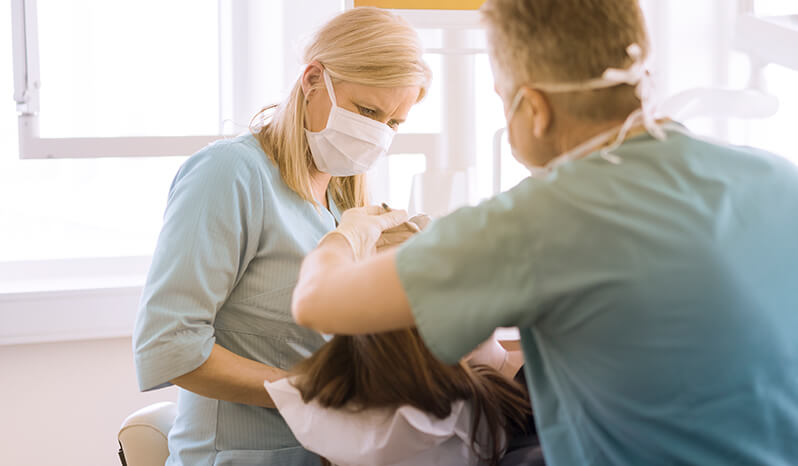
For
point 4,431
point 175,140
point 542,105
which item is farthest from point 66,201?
point 542,105

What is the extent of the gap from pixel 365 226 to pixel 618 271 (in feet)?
1.51

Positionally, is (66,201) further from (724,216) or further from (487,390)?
(724,216)

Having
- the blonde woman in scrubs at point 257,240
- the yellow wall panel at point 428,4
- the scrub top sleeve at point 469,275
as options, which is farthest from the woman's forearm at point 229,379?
the yellow wall panel at point 428,4

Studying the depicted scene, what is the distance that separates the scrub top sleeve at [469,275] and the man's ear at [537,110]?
0.11 metres

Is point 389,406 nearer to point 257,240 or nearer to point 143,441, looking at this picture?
point 257,240

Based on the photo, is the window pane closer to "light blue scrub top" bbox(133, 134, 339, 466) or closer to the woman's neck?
the woman's neck

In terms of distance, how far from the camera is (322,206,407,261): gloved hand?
978 millimetres

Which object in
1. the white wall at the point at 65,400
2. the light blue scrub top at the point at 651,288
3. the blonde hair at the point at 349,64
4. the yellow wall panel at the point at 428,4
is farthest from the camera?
the white wall at the point at 65,400

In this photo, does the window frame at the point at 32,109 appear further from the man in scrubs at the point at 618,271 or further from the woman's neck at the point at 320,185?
the man in scrubs at the point at 618,271

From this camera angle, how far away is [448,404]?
1014mm

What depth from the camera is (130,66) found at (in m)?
2.17

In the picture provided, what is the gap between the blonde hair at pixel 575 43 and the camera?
70 centimetres

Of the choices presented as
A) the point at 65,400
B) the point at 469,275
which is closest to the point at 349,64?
the point at 469,275

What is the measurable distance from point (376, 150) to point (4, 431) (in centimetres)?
147
